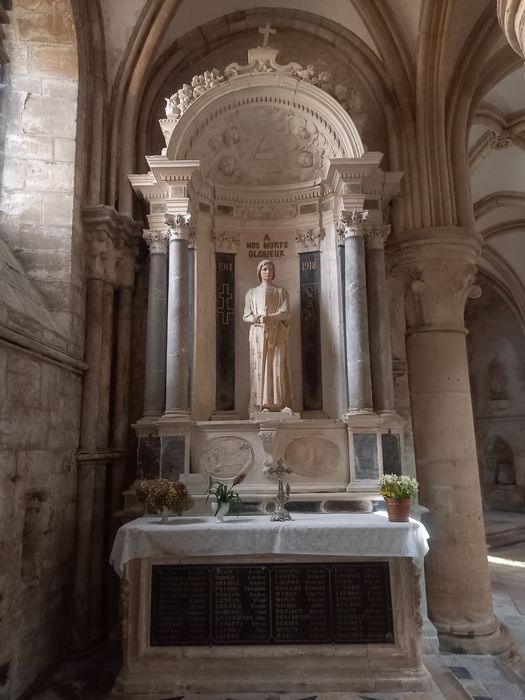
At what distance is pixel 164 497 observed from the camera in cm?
477

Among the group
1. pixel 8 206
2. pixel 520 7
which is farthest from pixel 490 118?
pixel 8 206

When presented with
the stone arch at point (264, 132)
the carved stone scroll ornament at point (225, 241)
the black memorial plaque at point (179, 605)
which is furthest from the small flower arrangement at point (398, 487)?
the stone arch at point (264, 132)

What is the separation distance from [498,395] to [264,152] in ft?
40.6

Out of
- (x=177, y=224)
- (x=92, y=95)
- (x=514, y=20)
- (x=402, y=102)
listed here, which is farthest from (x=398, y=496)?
(x=92, y=95)

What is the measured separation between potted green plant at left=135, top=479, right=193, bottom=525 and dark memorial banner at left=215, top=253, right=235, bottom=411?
1.82m

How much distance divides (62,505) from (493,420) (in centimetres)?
1428

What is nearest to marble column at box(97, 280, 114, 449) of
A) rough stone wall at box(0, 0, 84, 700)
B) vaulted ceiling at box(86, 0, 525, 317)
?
rough stone wall at box(0, 0, 84, 700)

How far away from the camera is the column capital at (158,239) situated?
6434 mm

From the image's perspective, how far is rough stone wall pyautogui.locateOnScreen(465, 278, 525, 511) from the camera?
15.9 m

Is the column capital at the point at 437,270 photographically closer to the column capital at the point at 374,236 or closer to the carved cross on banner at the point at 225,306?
the column capital at the point at 374,236

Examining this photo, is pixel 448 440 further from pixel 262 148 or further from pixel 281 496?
pixel 262 148

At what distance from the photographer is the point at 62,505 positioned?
5520mm

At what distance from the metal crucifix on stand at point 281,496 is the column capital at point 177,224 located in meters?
2.77

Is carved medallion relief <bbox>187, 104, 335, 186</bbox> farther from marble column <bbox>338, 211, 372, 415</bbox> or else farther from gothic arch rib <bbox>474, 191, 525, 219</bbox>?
gothic arch rib <bbox>474, 191, 525, 219</bbox>
